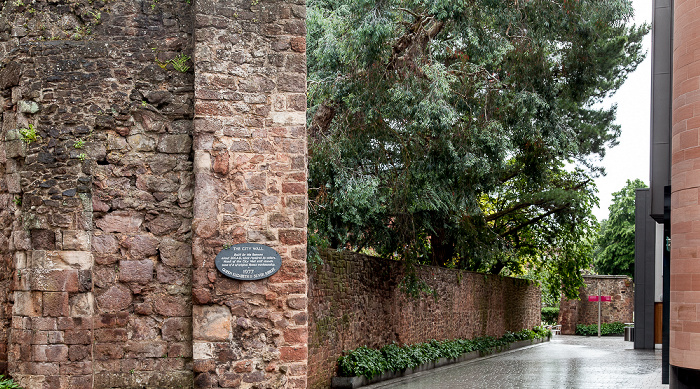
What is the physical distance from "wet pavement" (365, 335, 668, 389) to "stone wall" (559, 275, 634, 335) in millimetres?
17724

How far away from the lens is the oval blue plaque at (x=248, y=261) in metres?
7.22

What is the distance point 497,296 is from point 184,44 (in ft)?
69.2

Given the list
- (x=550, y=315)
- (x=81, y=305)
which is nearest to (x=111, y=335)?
(x=81, y=305)

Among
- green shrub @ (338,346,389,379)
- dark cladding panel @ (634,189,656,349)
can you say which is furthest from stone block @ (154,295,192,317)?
dark cladding panel @ (634,189,656,349)

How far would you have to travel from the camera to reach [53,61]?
7500 millimetres

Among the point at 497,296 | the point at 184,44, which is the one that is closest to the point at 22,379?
the point at 184,44

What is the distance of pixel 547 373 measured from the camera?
1683 cm

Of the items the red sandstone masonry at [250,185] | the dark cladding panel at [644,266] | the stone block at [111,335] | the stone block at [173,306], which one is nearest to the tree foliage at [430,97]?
the red sandstone masonry at [250,185]

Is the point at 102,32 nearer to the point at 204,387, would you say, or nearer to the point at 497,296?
the point at 204,387

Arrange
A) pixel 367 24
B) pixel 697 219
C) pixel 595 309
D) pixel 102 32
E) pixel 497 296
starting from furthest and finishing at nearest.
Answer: pixel 595 309 → pixel 497 296 → pixel 367 24 → pixel 697 219 → pixel 102 32

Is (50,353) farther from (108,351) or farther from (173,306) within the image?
(173,306)

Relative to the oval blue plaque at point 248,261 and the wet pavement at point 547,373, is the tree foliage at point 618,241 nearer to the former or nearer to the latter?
the wet pavement at point 547,373

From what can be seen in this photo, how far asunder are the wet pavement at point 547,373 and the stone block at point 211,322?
21.9ft

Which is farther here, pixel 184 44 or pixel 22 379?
pixel 184 44
